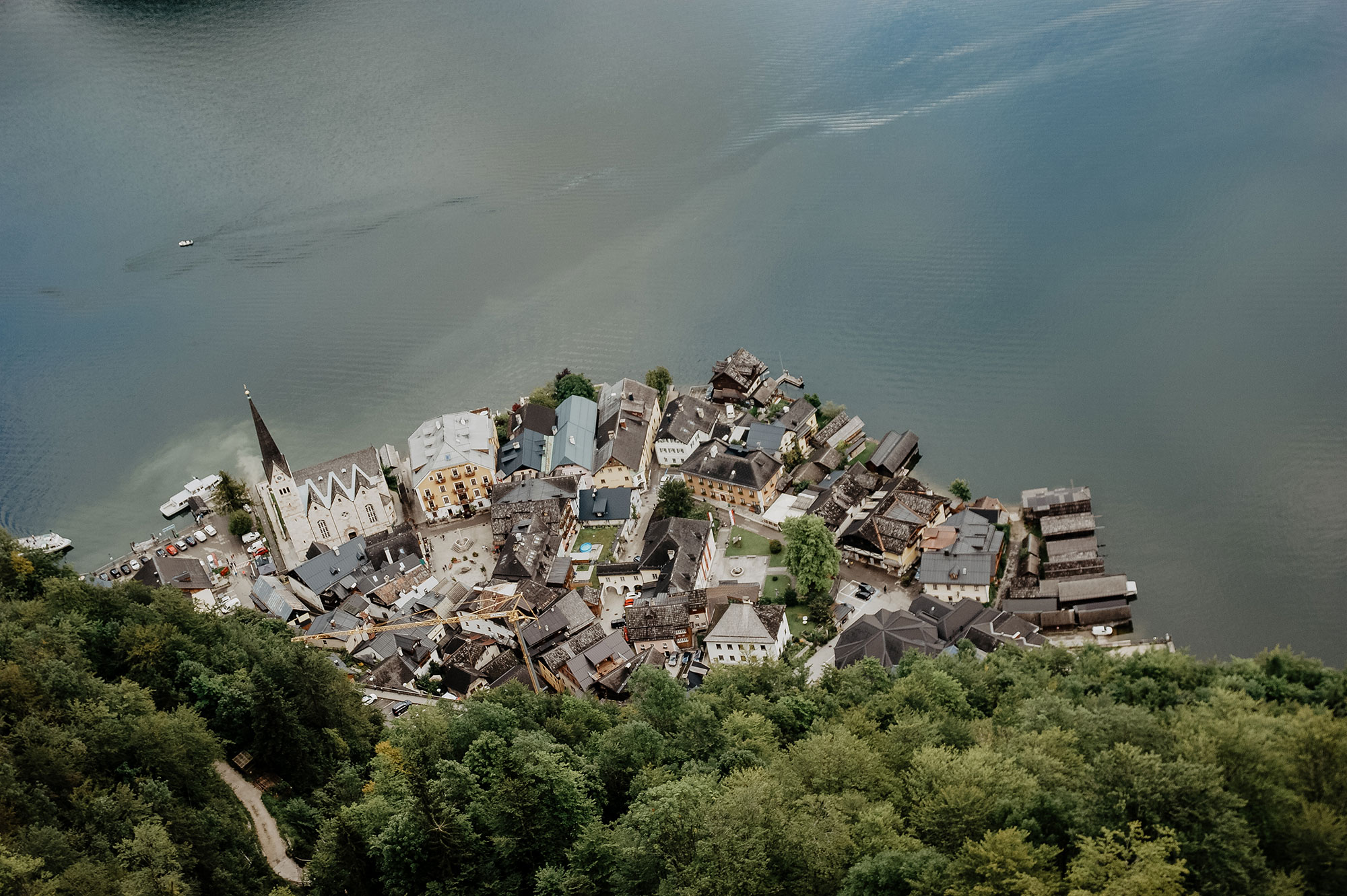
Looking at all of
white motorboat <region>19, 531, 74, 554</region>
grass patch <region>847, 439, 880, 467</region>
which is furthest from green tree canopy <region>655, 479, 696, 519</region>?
white motorboat <region>19, 531, 74, 554</region>

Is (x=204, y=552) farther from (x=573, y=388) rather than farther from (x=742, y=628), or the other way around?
(x=742, y=628)

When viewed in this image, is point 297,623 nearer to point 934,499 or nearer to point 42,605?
point 42,605

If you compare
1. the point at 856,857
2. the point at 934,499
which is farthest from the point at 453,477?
the point at 856,857

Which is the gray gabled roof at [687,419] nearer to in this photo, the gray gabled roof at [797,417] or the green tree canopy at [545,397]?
the gray gabled roof at [797,417]

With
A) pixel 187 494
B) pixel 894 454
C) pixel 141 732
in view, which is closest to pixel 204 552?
pixel 187 494

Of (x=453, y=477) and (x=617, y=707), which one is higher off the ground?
(x=453, y=477)

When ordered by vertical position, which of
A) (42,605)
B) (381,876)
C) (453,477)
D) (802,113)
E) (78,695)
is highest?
(802,113)
